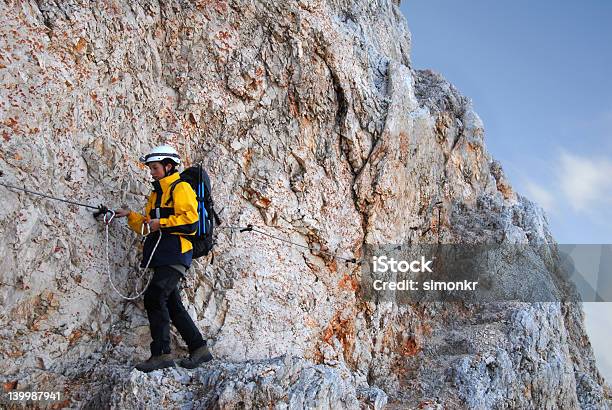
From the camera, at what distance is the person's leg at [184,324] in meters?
7.45

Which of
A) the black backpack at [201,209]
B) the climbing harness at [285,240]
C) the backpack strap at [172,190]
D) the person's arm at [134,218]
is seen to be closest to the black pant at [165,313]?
the black backpack at [201,209]

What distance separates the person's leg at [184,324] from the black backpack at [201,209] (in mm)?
659

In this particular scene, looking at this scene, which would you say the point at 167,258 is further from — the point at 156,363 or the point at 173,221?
the point at 156,363

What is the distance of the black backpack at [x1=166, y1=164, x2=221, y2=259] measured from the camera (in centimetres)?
760

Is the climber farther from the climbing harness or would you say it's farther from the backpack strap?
the climbing harness

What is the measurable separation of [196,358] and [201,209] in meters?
1.91

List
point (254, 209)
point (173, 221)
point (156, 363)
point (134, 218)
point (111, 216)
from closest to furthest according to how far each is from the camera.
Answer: point (156, 363), point (173, 221), point (111, 216), point (134, 218), point (254, 209)

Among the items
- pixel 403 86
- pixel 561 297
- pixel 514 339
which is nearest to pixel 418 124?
pixel 403 86

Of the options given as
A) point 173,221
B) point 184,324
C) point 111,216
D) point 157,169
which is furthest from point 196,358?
point 157,169

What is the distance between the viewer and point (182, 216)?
730 centimetres

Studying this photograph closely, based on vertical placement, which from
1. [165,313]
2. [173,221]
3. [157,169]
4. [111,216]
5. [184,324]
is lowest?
[184,324]

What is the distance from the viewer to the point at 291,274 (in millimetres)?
9547

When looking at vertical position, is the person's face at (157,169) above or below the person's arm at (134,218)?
above

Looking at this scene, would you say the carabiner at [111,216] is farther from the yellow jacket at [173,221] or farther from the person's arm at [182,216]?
the person's arm at [182,216]
